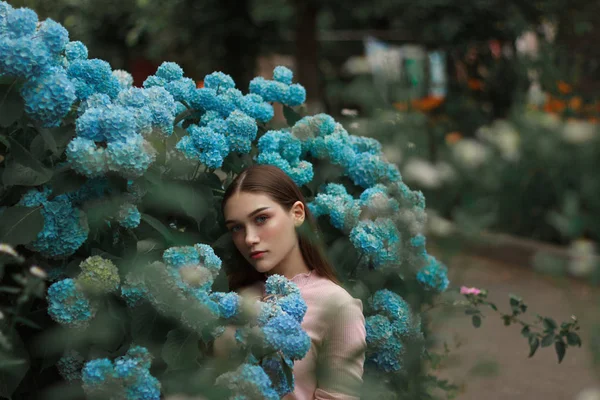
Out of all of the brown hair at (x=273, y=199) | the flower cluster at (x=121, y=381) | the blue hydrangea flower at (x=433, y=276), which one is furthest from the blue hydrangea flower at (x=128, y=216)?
the blue hydrangea flower at (x=433, y=276)

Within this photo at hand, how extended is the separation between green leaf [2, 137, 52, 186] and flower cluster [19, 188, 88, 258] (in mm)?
60

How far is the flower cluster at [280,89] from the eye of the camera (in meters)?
2.66

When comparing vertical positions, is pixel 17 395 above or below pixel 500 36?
below

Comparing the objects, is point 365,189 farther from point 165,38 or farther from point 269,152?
point 165,38

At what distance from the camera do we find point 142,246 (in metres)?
2.01

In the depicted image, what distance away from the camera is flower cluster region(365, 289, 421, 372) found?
7.66ft

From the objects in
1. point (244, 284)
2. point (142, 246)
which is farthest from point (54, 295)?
point (244, 284)

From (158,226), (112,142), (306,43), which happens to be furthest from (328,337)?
(306,43)

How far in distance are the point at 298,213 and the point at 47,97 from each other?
2.74 ft

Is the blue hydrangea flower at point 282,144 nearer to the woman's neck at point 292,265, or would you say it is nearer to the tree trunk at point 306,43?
the woman's neck at point 292,265

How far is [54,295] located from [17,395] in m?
0.34

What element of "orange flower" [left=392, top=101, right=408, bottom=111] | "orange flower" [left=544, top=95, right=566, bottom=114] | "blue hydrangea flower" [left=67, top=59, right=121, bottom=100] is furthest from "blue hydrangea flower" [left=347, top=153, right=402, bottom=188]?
"orange flower" [left=544, top=95, right=566, bottom=114]

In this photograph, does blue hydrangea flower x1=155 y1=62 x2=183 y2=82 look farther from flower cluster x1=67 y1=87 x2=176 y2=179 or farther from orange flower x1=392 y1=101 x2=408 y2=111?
orange flower x1=392 y1=101 x2=408 y2=111

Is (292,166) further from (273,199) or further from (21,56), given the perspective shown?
(21,56)
